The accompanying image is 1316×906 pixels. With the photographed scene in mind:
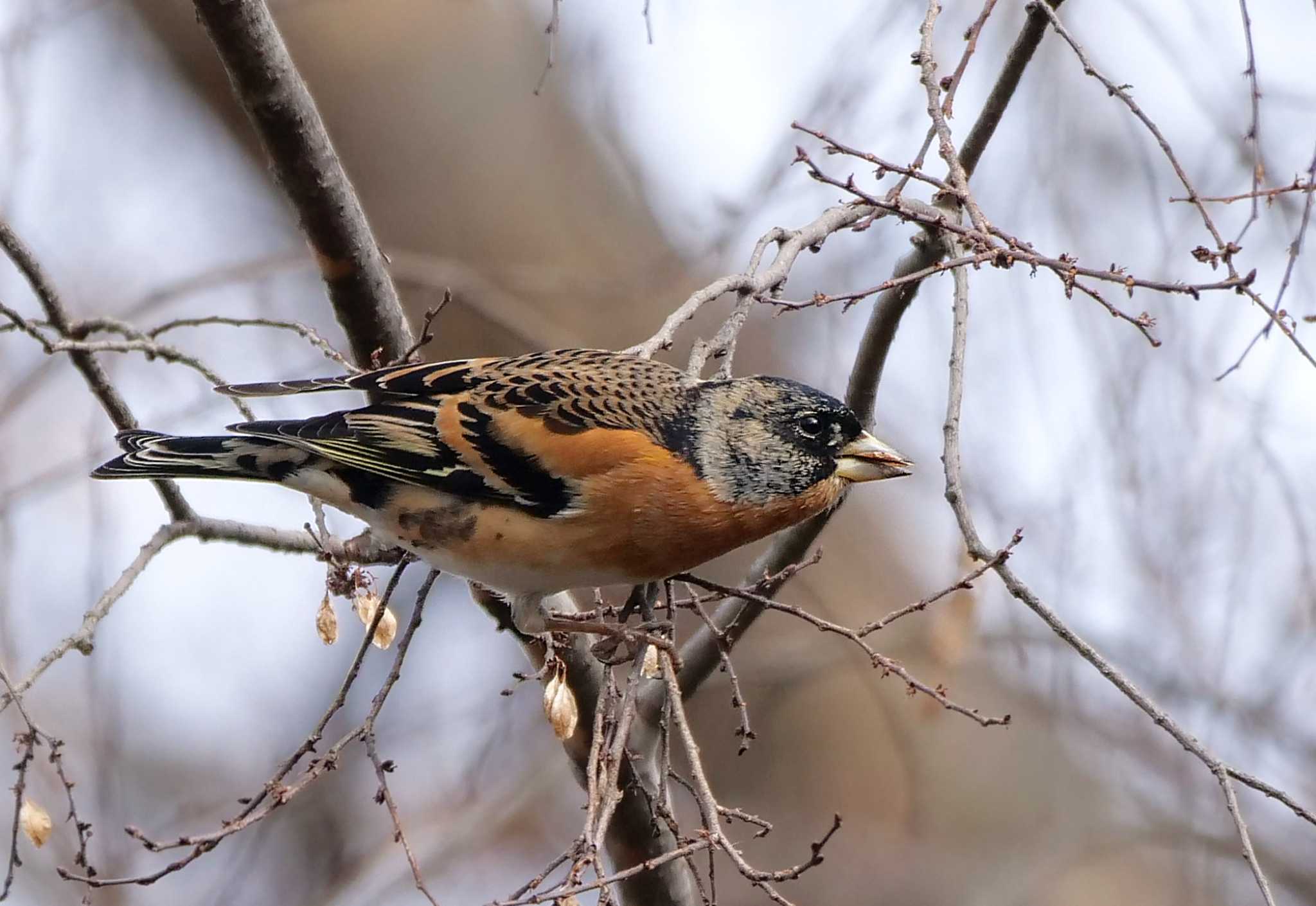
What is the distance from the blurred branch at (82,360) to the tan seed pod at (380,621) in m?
0.44

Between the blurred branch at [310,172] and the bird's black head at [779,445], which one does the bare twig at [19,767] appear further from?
the bird's black head at [779,445]

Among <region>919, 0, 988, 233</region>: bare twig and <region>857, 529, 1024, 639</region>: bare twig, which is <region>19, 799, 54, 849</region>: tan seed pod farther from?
<region>919, 0, 988, 233</region>: bare twig

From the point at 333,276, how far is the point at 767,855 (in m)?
3.51

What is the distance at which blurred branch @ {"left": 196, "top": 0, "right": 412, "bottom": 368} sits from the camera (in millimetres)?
2381

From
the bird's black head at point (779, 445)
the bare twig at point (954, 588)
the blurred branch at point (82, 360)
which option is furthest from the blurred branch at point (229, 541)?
the bare twig at point (954, 588)

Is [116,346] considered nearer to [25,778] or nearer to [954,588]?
[25,778]

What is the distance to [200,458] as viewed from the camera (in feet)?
9.05

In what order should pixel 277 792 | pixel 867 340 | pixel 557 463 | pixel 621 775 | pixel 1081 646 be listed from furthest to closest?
pixel 867 340 < pixel 621 775 < pixel 557 463 < pixel 277 792 < pixel 1081 646

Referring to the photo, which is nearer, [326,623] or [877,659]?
[877,659]

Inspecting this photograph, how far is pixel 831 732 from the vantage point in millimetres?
5449

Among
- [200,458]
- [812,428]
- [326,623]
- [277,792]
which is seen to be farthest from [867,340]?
[277,792]

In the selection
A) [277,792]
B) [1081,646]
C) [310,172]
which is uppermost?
[310,172]

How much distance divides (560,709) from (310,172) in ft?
3.99

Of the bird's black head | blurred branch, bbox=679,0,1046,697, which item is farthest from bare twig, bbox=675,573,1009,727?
the bird's black head
